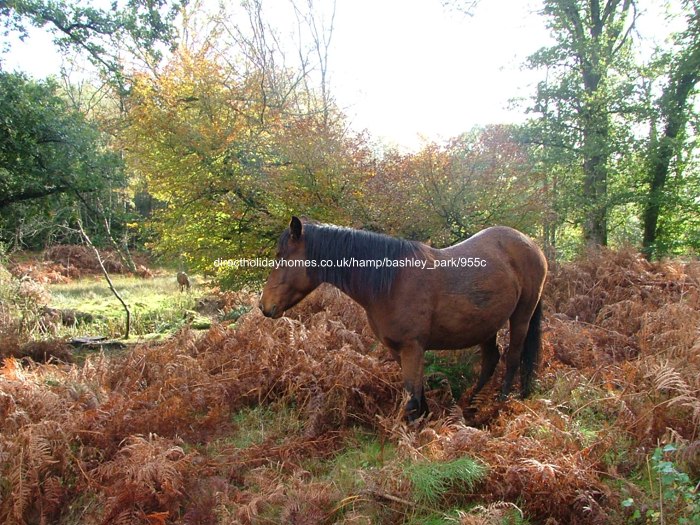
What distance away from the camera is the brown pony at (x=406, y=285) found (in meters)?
3.28

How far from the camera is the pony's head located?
3305 mm

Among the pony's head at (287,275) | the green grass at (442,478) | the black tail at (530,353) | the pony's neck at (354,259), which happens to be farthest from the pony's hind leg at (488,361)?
the pony's head at (287,275)

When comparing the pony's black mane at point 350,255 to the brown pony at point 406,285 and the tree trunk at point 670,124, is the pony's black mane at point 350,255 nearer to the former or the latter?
the brown pony at point 406,285

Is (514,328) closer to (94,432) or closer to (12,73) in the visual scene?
(94,432)

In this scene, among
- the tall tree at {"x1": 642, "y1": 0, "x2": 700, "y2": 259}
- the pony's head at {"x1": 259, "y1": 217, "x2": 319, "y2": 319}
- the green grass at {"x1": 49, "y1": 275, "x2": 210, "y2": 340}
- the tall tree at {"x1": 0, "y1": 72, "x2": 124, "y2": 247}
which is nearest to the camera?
the pony's head at {"x1": 259, "y1": 217, "x2": 319, "y2": 319}

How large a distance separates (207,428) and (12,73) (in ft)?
23.4

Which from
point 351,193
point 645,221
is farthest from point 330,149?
point 645,221

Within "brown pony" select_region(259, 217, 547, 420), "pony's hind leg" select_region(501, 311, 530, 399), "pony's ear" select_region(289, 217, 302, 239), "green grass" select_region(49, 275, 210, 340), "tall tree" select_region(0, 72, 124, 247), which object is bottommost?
"green grass" select_region(49, 275, 210, 340)

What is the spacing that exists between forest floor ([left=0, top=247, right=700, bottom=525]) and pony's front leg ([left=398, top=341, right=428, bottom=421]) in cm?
17

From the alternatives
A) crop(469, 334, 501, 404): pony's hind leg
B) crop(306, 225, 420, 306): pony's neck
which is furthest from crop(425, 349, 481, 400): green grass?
crop(306, 225, 420, 306): pony's neck

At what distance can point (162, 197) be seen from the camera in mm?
8195

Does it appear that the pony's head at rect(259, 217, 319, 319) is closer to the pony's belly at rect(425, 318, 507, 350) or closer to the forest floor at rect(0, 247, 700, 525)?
the forest floor at rect(0, 247, 700, 525)

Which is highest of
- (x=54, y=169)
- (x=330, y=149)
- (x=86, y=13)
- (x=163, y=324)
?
(x=86, y=13)

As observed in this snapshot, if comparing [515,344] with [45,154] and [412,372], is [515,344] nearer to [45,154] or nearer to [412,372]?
[412,372]
